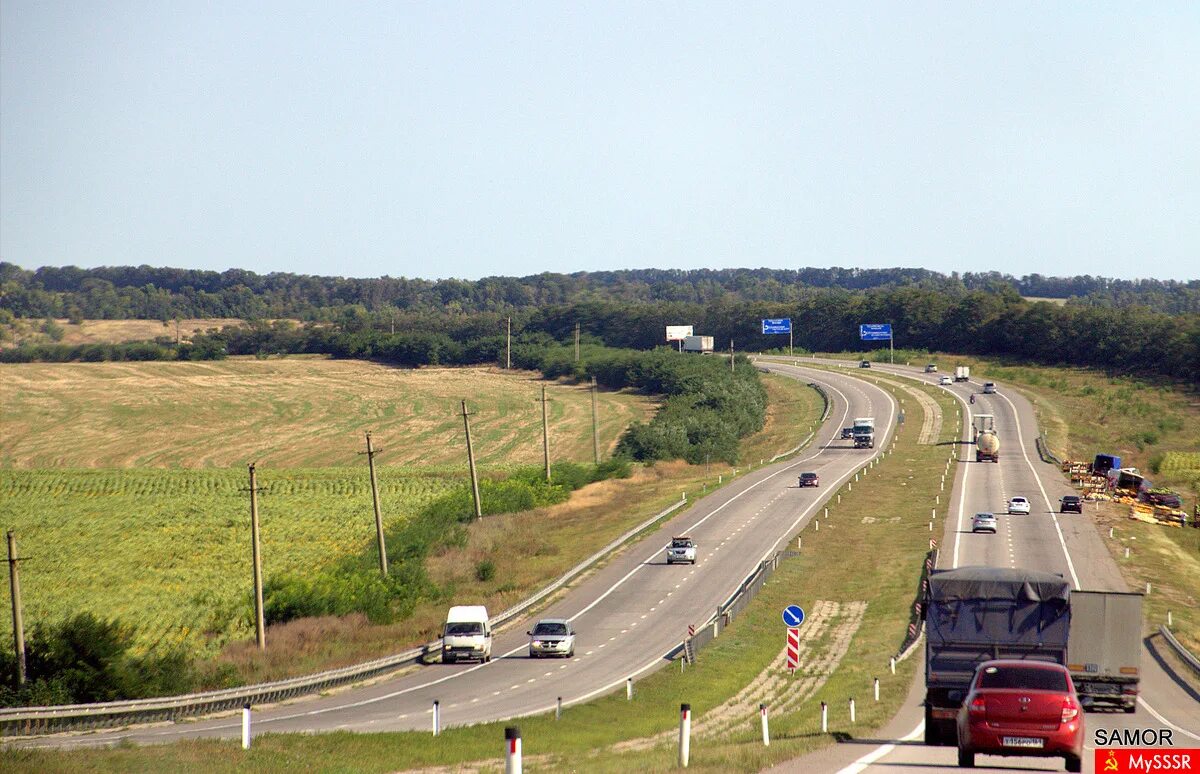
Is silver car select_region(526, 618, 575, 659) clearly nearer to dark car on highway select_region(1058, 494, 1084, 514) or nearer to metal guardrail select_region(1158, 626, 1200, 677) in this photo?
metal guardrail select_region(1158, 626, 1200, 677)

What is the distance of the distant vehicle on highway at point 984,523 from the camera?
73438 mm

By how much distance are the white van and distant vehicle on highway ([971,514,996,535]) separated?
3584 cm

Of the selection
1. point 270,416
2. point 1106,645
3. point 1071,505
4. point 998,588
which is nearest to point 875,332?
point 270,416

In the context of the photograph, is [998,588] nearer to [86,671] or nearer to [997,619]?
[997,619]

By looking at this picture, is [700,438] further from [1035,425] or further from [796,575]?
[796,575]

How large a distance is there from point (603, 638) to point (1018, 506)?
3814 cm

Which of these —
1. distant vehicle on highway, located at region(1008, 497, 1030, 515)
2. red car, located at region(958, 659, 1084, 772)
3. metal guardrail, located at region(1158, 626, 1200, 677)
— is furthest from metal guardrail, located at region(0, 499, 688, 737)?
distant vehicle on highway, located at region(1008, 497, 1030, 515)

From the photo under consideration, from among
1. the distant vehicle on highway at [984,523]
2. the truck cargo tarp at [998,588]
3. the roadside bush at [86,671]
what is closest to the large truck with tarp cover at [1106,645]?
the truck cargo tarp at [998,588]

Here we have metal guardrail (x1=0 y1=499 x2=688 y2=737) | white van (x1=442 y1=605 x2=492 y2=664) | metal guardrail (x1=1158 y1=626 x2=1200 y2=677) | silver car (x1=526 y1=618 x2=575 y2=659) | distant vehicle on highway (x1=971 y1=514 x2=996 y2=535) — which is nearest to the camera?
metal guardrail (x1=0 y1=499 x2=688 y2=737)

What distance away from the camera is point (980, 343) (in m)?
190

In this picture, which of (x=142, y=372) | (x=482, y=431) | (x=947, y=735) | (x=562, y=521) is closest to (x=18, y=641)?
(x=947, y=735)

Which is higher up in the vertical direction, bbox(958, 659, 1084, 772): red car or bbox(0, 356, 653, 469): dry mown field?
bbox(958, 659, 1084, 772): red car

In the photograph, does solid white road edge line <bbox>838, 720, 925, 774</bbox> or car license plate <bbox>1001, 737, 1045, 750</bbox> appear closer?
car license plate <bbox>1001, 737, 1045, 750</bbox>

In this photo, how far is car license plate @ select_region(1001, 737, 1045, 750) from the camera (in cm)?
1873
